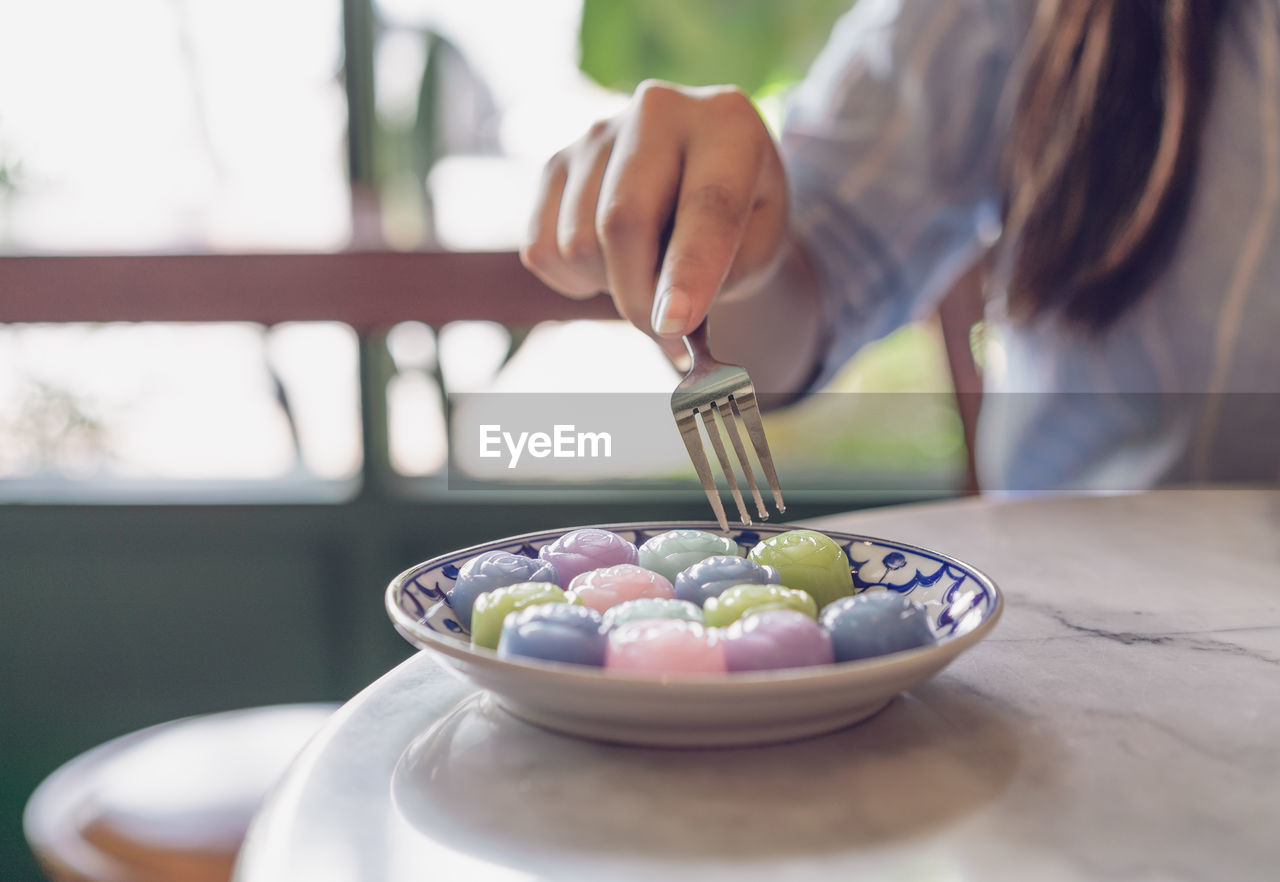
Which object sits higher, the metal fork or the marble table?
the metal fork

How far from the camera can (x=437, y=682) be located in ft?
1.62

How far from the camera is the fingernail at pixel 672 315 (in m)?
0.61

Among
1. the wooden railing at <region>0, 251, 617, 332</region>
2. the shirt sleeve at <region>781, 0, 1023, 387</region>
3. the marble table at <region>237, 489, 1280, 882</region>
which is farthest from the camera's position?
the wooden railing at <region>0, 251, 617, 332</region>

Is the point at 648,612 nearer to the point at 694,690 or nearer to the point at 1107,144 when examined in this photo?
the point at 694,690

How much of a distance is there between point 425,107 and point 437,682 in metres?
1.76

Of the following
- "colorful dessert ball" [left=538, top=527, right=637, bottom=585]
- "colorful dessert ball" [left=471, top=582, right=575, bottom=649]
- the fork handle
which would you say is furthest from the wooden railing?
"colorful dessert ball" [left=471, top=582, right=575, bottom=649]

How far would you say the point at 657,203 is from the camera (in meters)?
0.72

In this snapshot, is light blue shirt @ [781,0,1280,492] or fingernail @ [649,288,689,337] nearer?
fingernail @ [649,288,689,337]

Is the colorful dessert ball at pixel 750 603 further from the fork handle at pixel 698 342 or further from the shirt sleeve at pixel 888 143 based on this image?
the shirt sleeve at pixel 888 143

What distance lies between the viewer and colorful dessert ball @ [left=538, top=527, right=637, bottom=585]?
1.70ft

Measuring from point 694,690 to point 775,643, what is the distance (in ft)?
0.18
